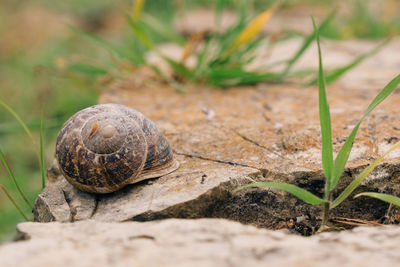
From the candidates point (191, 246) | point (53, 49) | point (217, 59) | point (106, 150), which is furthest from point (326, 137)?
point (53, 49)

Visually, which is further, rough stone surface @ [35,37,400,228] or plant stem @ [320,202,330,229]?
rough stone surface @ [35,37,400,228]

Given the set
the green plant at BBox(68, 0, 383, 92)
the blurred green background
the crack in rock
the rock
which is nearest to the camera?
the rock

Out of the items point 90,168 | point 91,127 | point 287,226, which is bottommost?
point 287,226

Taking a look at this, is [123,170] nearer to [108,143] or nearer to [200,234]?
[108,143]

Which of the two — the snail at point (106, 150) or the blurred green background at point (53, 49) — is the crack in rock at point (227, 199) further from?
the blurred green background at point (53, 49)

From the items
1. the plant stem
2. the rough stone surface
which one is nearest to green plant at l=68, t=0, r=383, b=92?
the rough stone surface

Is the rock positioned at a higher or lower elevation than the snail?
lower

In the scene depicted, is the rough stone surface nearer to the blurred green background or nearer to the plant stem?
the plant stem

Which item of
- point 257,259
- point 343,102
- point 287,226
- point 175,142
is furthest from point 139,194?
point 343,102
